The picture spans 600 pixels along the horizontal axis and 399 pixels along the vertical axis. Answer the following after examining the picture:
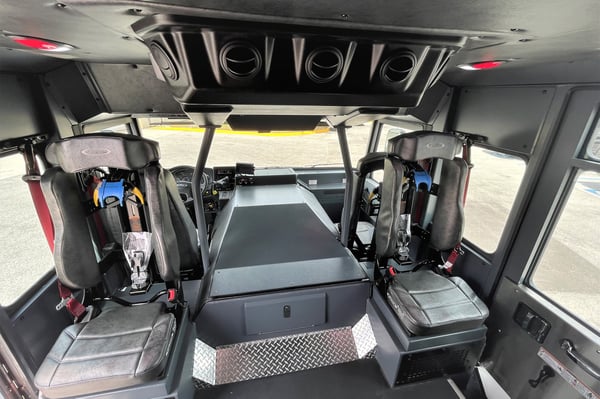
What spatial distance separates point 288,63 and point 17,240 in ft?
10.8

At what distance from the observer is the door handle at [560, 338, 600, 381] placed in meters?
1.40

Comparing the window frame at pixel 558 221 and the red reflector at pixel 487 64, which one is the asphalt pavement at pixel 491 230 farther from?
the red reflector at pixel 487 64

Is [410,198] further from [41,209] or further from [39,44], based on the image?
[41,209]

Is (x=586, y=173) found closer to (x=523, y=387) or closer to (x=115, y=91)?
(x=523, y=387)

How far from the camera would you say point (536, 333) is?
1728 mm

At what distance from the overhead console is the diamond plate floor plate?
5.59ft

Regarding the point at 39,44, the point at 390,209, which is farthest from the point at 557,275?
the point at 39,44

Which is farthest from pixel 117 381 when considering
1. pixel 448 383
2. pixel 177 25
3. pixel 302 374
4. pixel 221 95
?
pixel 448 383

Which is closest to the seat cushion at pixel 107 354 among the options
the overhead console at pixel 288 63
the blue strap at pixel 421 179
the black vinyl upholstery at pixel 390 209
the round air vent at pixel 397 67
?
the overhead console at pixel 288 63

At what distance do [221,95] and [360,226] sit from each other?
2.56 meters

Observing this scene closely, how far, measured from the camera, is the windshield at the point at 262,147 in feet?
11.0

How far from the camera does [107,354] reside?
1.38 m

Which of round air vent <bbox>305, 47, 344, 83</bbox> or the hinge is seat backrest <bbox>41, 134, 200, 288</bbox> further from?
round air vent <bbox>305, 47, 344, 83</bbox>

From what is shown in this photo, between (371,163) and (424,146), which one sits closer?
(424,146)
